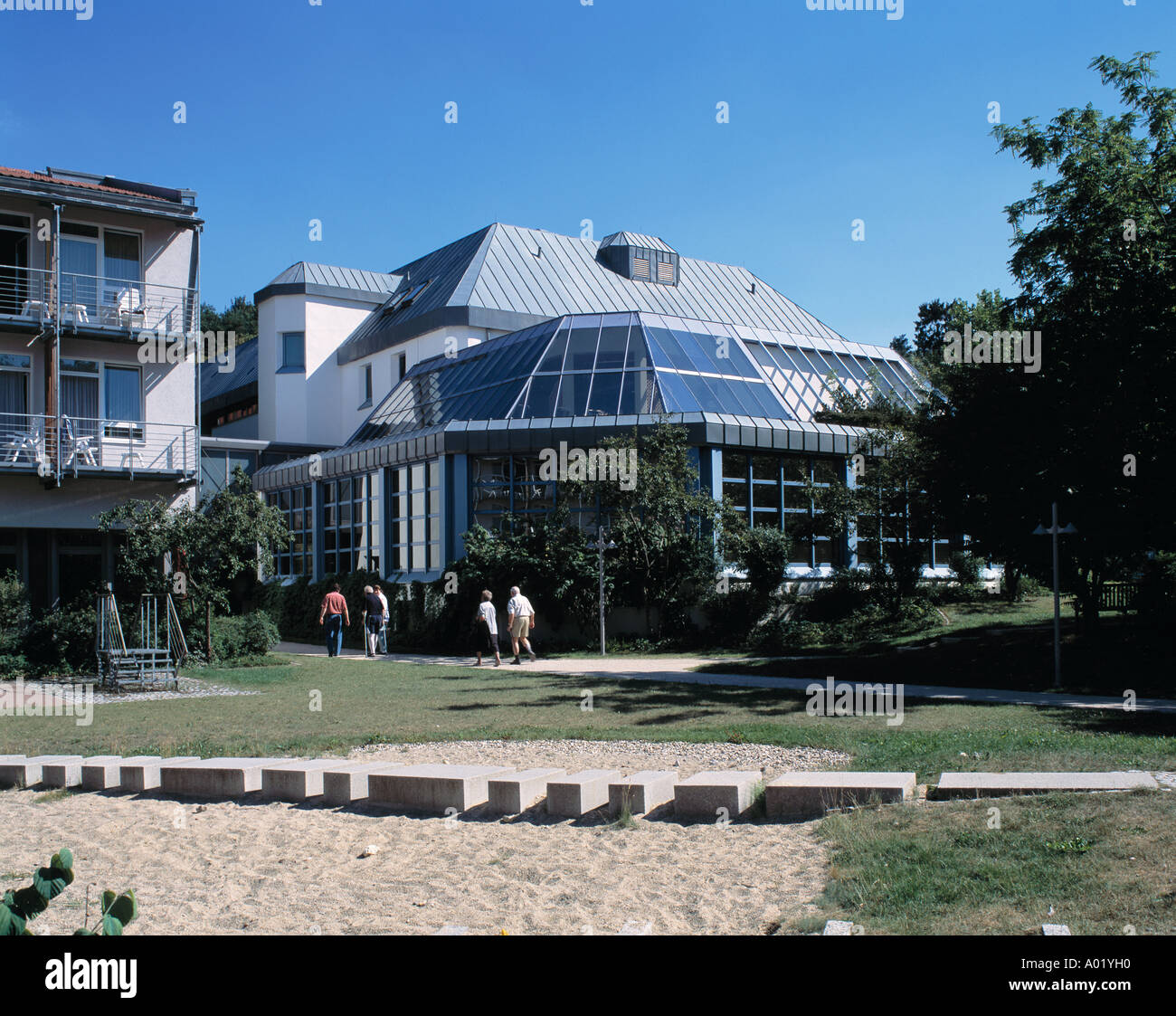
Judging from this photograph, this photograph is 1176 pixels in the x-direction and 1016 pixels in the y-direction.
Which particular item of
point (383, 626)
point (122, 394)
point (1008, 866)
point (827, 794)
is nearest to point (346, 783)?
point (827, 794)

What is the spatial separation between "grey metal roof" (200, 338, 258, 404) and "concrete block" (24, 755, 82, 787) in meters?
39.6

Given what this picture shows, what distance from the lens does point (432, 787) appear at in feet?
27.9

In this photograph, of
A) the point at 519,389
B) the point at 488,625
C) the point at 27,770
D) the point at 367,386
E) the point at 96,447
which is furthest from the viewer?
the point at 367,386

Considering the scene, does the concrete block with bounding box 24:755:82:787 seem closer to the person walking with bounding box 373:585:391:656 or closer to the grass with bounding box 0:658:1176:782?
the grass with bounding box 0:658:1176:782

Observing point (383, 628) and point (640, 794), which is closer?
point (640, 794)

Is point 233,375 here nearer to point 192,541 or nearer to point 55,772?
point 192,541

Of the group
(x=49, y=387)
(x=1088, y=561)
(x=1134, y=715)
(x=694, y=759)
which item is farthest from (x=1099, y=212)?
(x=49, y=387)

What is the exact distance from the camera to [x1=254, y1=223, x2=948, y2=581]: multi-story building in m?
28.4

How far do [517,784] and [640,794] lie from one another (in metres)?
0.97

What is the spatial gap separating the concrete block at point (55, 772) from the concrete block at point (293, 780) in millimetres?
2147

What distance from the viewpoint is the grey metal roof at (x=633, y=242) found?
45312 mm

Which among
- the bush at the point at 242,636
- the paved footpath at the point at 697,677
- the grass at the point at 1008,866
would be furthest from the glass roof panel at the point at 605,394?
the grass at the point at 1008,866

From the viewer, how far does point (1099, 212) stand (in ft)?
56.1
